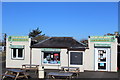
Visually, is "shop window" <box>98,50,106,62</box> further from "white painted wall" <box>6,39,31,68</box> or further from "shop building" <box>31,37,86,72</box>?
"white painted wall" <box>6,39,31,68</box>

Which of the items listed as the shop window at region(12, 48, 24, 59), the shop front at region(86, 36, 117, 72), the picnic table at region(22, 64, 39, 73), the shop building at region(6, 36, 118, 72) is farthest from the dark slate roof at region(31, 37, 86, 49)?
the picnic table at region(22, 64, 39, 73)

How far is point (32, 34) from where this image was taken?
2457 inches

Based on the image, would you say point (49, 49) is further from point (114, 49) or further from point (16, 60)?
point (114, 49)

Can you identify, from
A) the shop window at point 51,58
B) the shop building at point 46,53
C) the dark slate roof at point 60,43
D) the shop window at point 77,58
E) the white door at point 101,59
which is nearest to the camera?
the white door at point 101,59

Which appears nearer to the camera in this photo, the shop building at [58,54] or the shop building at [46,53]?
the shop building at [58,54]

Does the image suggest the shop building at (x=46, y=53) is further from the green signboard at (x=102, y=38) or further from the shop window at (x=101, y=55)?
the shop window at (x=101, y=55)

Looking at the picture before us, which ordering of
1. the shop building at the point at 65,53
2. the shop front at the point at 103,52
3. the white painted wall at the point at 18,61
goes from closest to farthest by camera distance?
the shop front at the point at 103,52
the shop building at the point at 65,53
the white painted wall at the point at 18,61

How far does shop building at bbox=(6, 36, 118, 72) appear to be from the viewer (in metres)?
18.1

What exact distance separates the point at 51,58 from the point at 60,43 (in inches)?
66.6

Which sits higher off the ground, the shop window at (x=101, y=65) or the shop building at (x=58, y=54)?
the shop building at (x=58, y=54)

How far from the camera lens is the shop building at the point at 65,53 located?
1814cm

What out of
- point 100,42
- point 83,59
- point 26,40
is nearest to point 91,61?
point 83,59

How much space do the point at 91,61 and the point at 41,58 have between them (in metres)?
4.67

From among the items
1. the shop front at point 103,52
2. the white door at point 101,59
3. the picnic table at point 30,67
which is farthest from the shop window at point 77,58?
the picnic table at point 30,67
